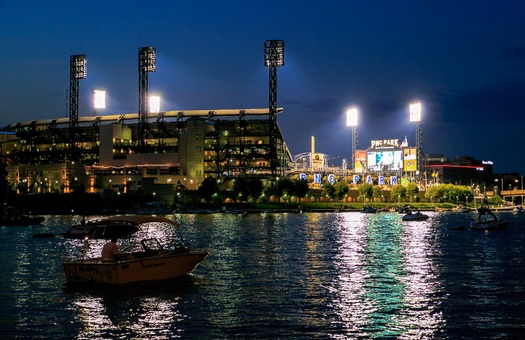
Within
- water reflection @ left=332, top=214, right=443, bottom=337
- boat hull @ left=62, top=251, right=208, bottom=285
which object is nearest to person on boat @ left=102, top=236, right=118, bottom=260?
boat hull @ left=62, top=251, right=208, bottom=285

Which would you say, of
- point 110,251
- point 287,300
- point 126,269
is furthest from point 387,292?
point 110,251

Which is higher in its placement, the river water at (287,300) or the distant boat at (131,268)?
the distant boat at (131,268)

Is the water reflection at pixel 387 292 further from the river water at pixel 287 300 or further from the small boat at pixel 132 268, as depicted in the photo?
the small boat at pixel 132 268

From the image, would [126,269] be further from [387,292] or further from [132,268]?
[387,292]

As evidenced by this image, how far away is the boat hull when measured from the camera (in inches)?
1639

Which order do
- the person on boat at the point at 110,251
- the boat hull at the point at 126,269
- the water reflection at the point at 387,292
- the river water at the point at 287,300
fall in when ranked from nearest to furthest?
1. the river water at the point at 287,300
2. the water reflection at the point at 387,292
3. the boat hull at the point at 126,269
4. the person on boat at the point at 110,251

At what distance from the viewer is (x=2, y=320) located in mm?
32812

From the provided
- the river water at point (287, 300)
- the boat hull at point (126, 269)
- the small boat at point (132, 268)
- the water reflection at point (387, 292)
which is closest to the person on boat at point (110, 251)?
the small boat at point (132, 268)

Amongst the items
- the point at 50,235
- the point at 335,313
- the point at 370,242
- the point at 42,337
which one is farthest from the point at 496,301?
the point at 50,235

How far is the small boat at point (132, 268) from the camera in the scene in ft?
137

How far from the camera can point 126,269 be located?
41625 mm

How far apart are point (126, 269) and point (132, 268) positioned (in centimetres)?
39

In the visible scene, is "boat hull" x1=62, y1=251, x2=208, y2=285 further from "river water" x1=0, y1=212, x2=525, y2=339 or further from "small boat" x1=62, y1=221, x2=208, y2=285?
"river water" x1=0, y1=212, x2=525, y2=339

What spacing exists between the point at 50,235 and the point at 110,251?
187 feet
